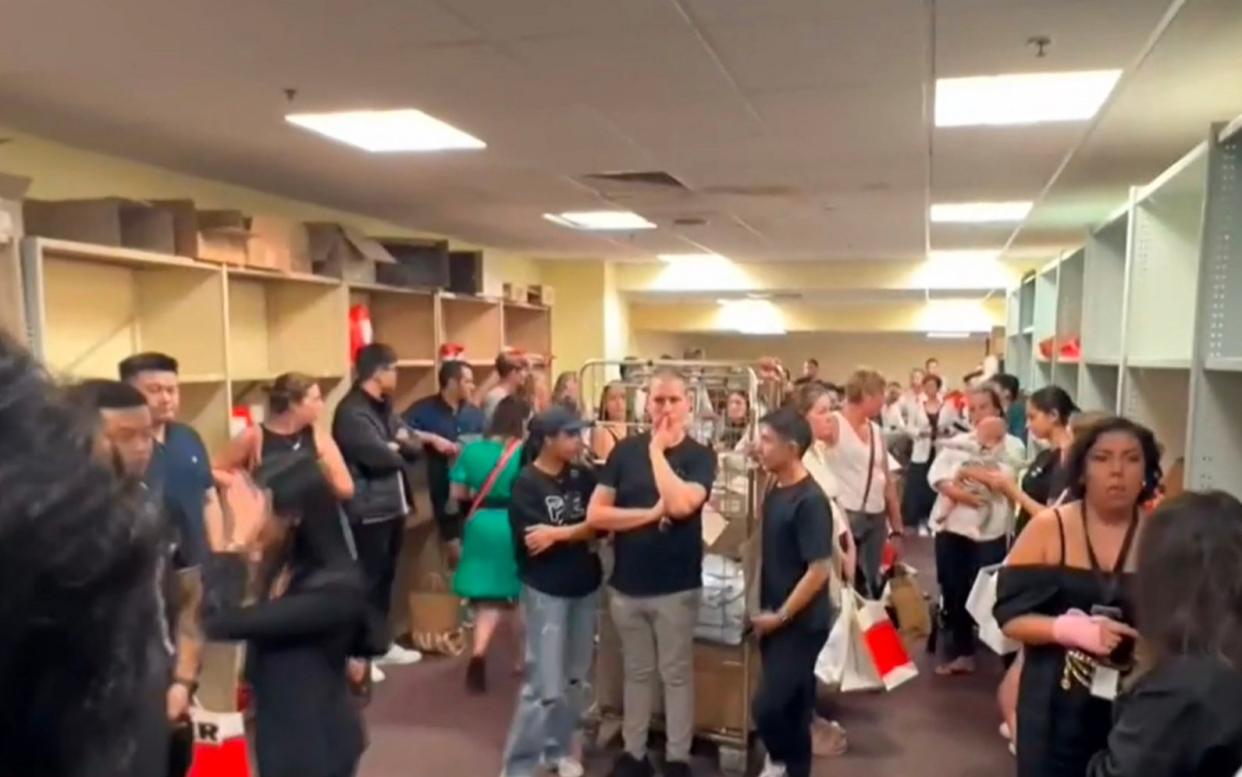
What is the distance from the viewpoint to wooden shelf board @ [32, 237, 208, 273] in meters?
3.14

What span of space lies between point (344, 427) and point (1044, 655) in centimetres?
315

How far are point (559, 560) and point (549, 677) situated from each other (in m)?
0.41

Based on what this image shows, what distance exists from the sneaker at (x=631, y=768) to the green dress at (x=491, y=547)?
94 cm

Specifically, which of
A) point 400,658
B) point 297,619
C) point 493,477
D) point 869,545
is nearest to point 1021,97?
point 869,545

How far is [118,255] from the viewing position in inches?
134

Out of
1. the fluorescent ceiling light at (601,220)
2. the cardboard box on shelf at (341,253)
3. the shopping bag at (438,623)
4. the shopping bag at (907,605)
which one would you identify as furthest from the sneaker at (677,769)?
the fluorescent ceiling light at (601,220)

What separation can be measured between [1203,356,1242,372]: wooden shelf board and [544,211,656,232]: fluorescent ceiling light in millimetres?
3913

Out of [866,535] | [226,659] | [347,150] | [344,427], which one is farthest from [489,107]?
[866,535]

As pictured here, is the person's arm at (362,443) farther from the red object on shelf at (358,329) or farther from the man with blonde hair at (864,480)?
the man with blonde hair at (864,480)

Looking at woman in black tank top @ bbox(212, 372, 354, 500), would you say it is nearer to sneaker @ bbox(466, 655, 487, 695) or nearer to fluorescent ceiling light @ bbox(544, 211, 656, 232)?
sneaker @ bbox(466, 655, 487, 695)

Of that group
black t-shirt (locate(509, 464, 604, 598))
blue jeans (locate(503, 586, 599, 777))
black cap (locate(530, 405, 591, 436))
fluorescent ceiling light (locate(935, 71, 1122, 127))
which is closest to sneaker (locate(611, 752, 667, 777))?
blue jeans (locate(503, 586, 599, 777))

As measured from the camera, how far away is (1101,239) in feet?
13.8

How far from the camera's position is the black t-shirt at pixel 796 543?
2988mm

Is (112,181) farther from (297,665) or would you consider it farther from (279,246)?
(297,665)
